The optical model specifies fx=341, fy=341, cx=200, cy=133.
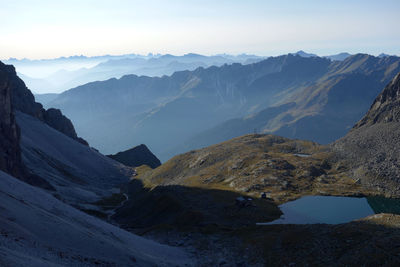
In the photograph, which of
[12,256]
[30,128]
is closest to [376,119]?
[12,256]

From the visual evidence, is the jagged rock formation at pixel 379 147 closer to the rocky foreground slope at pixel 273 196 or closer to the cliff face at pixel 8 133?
the rocky foreground slope at pixel 273 196

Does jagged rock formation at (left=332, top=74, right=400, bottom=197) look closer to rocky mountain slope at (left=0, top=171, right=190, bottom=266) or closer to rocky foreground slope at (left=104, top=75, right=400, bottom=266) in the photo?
rocky foreground slope at (left=104, top=75, right=400, bottom=266)

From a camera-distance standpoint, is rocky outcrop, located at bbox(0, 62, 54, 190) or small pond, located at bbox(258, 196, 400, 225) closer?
small pond, located at bbox(258, 196, 400, 225)

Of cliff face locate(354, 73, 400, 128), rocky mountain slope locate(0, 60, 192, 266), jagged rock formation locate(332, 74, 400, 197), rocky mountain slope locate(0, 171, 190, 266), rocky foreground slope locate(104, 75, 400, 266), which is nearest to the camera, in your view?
rocky mountain slope locate(0, 171, 190, 266)

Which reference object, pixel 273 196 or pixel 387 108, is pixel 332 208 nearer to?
pixel 273 196

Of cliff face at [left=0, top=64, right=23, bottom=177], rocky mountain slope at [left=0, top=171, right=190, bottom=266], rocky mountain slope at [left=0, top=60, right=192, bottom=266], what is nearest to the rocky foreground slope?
rocky mountain slope at [left=0, top=171, right=190, bottom=266]

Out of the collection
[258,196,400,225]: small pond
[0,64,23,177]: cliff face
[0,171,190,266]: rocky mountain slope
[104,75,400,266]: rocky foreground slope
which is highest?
[0,64,23,177]: cliff face
